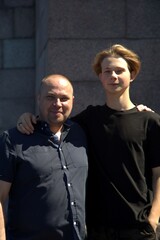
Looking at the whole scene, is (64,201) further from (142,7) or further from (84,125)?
(142,7)

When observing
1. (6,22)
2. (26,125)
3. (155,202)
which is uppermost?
(6,22)

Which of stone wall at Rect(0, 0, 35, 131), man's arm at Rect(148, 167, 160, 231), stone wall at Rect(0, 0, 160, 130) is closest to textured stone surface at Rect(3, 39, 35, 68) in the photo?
stone wall at Rect(0, 0, 35, 131)

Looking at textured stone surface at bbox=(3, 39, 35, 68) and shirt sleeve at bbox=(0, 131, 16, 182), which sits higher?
textured stone surface at bbox=(3, 39, 35, 68)

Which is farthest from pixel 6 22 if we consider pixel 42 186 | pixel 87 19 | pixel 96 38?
pixel 42 186

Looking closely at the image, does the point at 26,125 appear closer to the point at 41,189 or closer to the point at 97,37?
the point at 41,189

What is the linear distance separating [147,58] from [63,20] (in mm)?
986

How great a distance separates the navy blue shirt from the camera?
3.20 m

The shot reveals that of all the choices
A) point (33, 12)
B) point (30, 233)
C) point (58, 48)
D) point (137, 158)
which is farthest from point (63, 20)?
point (30, 233)

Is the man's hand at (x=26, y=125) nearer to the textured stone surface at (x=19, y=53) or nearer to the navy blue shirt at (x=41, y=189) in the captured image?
the navy blue shirt at (x=41, y=189)

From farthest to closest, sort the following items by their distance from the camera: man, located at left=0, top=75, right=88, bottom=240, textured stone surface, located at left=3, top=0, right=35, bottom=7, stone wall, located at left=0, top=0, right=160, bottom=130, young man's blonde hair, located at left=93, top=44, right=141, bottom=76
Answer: textured stone surface, located at left=3, top=0, right=35, bottom=7
stone wall, located at left=0, top=0, right=160, bottom=130
young man's blonde hair, located at left=93, top=44, right=141, bottom=76
man, located at left=0, top=75, right=88, bottom=240

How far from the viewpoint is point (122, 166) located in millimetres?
3443

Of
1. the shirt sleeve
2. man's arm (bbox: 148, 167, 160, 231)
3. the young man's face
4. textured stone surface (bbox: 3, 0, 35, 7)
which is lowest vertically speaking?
man's arm (bbox: 148, 167, 160, 231)

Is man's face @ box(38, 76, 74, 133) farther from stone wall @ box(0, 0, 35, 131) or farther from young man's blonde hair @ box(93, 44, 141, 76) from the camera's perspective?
stone wall @ box(0, 0, 35, 131)

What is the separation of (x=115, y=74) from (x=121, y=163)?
1.96 feet
